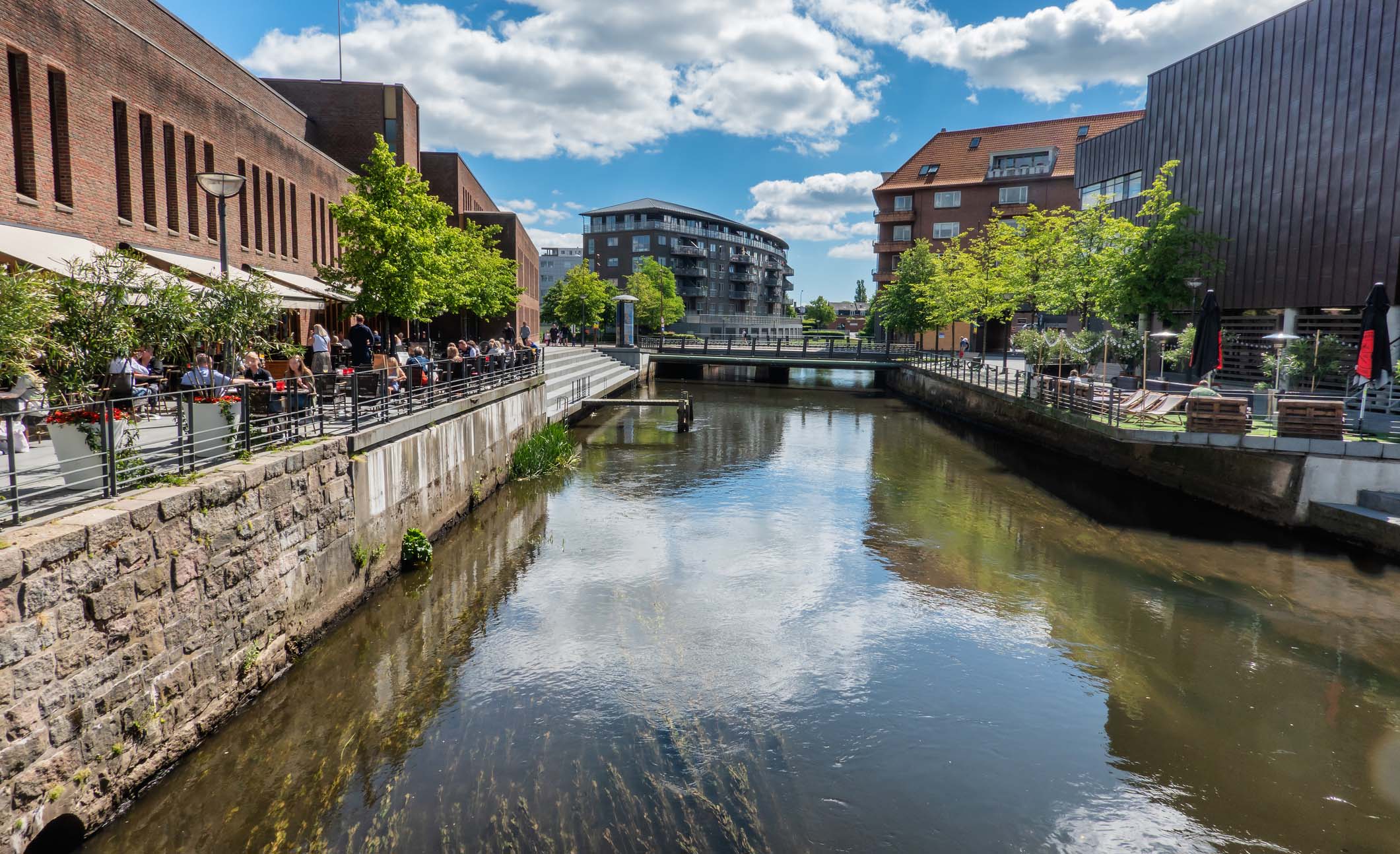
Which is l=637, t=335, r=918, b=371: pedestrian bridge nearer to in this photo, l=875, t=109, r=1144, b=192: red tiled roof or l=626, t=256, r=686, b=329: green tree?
l=875, t=109, r=1144, b=192: red tiled roof

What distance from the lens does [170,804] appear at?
664 cm

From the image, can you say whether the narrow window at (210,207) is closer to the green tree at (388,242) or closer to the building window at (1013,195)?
the green tree at (388,242)

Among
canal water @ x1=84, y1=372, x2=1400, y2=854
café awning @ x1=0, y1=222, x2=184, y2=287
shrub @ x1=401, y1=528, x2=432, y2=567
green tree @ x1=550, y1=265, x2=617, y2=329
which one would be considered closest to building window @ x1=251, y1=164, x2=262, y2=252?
café awning @ x1=0, y1=222, x2=184, y2=287

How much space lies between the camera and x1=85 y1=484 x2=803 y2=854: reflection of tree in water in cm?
653

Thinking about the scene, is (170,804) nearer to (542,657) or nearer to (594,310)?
(542,657)

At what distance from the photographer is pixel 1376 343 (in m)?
15.8

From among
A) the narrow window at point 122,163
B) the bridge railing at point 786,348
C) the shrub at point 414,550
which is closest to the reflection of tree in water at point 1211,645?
the shrub at point 414,550

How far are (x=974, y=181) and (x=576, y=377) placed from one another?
44246 mm

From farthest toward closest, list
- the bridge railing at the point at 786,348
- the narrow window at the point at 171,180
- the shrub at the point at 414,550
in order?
the bridge railing at the point at 786,348, the narrow window at the point at 171,180, the shrub at the point at 414,550

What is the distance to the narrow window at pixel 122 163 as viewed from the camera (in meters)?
18.2

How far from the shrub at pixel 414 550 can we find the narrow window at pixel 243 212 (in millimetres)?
15683

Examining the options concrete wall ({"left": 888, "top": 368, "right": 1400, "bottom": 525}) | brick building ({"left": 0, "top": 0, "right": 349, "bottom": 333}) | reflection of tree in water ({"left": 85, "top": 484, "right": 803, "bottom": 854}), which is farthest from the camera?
concrete wall ({"left": 888, "top": 368, "right": 1400, "bottom": 525})

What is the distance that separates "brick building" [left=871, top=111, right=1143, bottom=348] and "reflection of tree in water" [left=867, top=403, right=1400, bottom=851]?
49153 mm

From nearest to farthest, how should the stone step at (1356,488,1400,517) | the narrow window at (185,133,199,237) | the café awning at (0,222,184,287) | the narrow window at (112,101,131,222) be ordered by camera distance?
the café awning at (0,222,184,287)
the stone step at (1356,488,1400,517)
the narrow window at (112,101,131,222)
the narrow window at (185,133,199,237)
